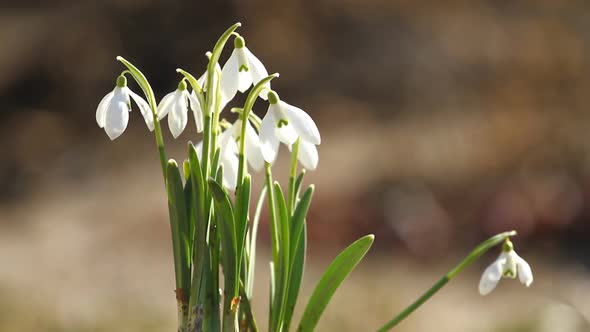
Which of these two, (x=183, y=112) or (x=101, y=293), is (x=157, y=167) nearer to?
(x=101, y=293)

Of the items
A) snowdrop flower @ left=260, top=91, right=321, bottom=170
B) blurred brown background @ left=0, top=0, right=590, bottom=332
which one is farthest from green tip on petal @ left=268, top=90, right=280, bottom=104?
blurred brown background @ left=0, top=0, right=590, bottom=332

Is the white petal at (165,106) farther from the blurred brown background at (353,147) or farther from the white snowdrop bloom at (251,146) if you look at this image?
the blurred brown background at (353,147)

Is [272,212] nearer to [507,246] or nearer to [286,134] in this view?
[286,134]

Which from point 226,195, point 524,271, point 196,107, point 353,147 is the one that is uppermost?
point 353,147

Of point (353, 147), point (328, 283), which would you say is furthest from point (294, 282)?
point (353, 147)

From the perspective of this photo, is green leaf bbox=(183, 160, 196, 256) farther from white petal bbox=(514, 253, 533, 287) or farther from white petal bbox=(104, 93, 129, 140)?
white petal bbox=(514, 253, 533, 287)

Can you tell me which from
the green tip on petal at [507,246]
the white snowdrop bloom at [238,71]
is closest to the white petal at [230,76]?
the white snowdrop bloom at [238,71]
